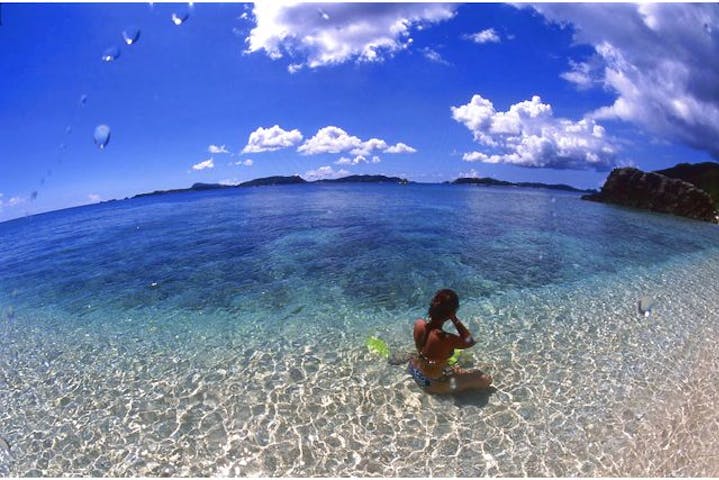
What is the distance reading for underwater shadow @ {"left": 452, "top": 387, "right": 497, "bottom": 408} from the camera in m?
8.55

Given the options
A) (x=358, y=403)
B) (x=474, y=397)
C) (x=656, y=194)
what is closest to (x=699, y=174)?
(x=656, y=194)

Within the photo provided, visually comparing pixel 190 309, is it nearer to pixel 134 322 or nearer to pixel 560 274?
pixel 134 322

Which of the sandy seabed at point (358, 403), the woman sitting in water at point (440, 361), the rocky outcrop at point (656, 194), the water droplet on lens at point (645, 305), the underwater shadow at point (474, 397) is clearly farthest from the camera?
the rocky outcrop at point (656, 194)

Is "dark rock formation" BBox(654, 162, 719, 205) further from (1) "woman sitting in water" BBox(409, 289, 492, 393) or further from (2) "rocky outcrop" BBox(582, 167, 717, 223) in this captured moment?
(1) "woman sitting in water" BBox(409, 289, 492, 393)

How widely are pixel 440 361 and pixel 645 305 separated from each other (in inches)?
422

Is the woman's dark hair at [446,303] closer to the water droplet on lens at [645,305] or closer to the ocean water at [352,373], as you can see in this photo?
the ocean water at [352,373]

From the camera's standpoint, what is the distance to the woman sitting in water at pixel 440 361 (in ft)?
29.1

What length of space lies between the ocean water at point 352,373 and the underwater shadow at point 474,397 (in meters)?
0.05

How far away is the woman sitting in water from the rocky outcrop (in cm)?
6161

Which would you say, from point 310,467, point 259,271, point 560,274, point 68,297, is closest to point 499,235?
point 560,274

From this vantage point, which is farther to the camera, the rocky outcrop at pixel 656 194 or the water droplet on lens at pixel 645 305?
the rocky outcrop at pixel 656 194

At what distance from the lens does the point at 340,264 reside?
20.7 m

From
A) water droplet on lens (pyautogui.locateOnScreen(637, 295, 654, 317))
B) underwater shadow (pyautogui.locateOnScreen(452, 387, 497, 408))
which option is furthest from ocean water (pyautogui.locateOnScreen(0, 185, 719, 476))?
water droplet on lens (pyautogui.locateOnScreen(637, 295, 654, 317))

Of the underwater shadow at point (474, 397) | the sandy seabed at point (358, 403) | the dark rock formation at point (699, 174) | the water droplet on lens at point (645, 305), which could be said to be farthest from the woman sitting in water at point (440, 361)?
the dark rock formation at point (699, 174)
